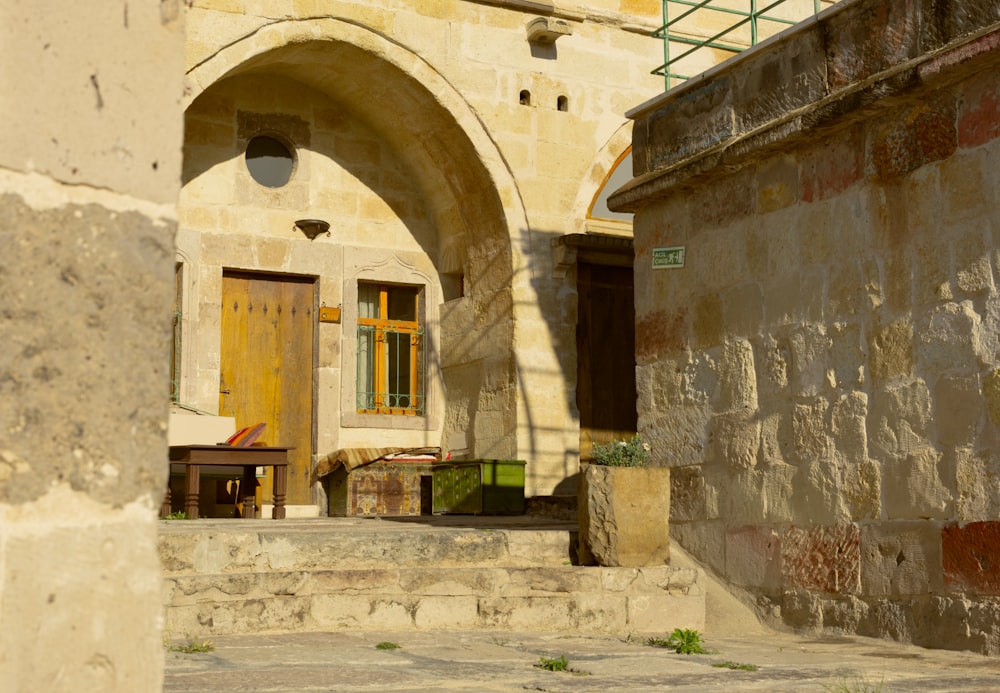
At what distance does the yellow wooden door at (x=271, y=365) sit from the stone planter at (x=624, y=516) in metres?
5.35

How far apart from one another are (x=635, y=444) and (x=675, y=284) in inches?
39.5

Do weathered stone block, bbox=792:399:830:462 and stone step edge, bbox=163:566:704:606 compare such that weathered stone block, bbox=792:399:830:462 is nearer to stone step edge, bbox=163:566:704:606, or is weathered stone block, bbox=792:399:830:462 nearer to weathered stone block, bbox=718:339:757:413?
weathered stone block, bbox=718:339:757:413

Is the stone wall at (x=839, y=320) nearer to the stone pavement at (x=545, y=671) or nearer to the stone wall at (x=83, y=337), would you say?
the stone pavement at (x=545, y=671)

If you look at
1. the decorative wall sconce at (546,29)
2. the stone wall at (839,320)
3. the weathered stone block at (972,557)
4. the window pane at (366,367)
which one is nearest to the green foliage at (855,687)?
the weathered stone block at (972,557)

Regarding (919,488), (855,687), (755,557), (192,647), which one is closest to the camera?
(855,687)

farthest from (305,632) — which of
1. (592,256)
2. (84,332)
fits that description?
(592,256)

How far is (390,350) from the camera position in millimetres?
12273

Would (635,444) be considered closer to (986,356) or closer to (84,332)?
(986,356)

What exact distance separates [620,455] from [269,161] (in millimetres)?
→ 6081

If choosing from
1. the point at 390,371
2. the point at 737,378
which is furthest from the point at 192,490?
the point at 737,378

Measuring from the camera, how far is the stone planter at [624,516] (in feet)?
21.7

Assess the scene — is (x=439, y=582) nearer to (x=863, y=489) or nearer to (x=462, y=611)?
(x=462, y=611)

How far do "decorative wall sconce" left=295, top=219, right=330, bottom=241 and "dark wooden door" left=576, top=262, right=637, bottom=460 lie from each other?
2.42 metres

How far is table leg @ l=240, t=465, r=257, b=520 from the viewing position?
10.1 meters
